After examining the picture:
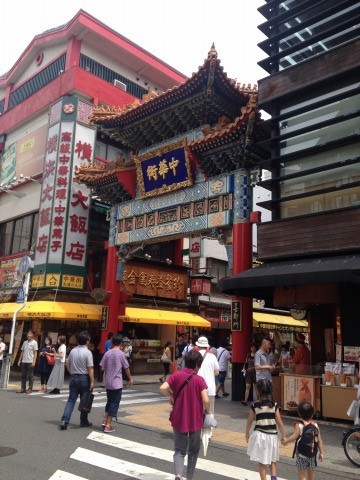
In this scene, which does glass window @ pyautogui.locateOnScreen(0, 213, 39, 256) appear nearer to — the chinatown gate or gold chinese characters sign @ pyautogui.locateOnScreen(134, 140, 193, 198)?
the chinatown gate

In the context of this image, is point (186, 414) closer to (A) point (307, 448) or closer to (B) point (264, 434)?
(B) point (264, 434)

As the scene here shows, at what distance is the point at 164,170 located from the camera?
55.9ft

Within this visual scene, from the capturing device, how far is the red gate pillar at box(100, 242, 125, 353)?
18.7 meters

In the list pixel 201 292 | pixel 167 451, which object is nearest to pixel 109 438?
pixel 167 451

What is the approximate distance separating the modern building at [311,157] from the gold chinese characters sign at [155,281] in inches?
341

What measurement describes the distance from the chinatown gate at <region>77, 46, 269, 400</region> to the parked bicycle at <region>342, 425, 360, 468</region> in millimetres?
6464

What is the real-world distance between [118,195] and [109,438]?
12.6m

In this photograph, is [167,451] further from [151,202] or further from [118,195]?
[118,195]

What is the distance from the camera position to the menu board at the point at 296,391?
10586mm

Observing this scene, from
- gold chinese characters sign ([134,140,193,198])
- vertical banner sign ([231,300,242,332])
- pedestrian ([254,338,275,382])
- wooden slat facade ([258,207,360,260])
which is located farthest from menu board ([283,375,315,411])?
gold chinese characters sign ([134,140,193,198])

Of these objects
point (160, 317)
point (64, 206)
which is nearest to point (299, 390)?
point (160, 317)

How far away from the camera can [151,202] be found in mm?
17703

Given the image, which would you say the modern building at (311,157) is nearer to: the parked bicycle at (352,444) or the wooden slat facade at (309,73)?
the wooden slat facade at (309,73)

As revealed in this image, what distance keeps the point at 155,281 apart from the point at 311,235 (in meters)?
12.0
